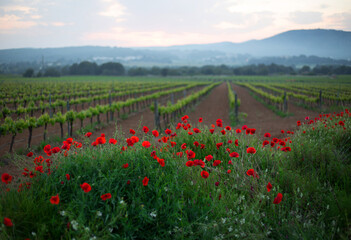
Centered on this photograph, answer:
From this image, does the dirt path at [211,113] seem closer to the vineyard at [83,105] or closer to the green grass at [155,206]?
the vineyard at [83,105]

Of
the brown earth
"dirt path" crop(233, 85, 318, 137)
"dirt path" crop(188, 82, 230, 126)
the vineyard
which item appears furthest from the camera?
"dirt path" crop(188, 82, 230, 126)

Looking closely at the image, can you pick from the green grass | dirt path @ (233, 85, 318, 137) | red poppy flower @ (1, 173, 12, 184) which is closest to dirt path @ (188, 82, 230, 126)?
dirt path @ (233, 85, 318, 137)

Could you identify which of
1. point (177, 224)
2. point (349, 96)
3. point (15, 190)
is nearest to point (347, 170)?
point (177, 224)

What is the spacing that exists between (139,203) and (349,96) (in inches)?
752

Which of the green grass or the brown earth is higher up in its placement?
the green grass

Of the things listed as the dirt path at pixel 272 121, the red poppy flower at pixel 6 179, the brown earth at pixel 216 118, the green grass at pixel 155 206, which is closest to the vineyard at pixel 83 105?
the brown earth at pixel 216 118

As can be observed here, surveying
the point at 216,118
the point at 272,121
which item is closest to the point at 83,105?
the point at 216,118

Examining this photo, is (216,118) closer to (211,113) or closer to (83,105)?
(211,113)

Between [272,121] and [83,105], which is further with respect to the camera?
[83,105]

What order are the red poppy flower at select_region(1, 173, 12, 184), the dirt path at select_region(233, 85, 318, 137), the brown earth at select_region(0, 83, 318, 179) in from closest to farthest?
1. the red poppy flower at select_region(1, 173, 12, 184)
2. the brown earth at select_region(0, 83, 318, 179)
3. the dirt path at select_region(233, 85, 318, 137)

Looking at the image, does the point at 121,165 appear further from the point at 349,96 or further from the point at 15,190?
the point at 349,96

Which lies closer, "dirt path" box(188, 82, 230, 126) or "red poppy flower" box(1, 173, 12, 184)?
"red poppy flower" box(1, 173, 12, 184)

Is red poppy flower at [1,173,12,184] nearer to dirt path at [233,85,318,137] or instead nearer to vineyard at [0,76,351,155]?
vineyard at [0,76,351,155]

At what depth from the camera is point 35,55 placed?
52.2 ft
